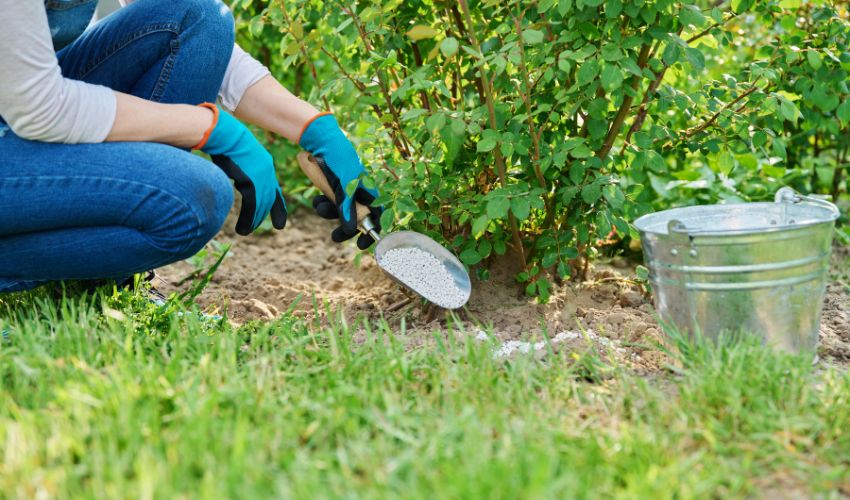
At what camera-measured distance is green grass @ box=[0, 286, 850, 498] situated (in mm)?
1389

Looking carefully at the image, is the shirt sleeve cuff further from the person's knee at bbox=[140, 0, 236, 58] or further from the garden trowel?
the garden trowel

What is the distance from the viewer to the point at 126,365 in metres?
1.70

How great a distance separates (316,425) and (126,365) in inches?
15.9

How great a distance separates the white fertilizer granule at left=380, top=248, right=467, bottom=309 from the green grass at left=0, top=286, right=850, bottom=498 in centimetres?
28

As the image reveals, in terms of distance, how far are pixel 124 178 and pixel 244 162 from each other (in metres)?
0.28

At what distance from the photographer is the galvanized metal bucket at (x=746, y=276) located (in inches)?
72.1

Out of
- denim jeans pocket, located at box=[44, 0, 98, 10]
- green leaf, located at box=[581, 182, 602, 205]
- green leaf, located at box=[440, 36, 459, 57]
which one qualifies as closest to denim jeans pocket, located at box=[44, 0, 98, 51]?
denim jeans pocket, located at box=[44, 0, 98, 10]

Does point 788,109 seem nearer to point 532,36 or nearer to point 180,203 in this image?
point 532,36

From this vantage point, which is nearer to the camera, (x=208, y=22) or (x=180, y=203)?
(x=180, y=203)

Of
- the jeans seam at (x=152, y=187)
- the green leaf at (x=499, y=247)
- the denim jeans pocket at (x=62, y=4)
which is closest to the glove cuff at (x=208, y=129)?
the jeans seam at (x=152, y=187)

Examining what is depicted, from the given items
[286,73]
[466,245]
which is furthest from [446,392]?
[286,73]

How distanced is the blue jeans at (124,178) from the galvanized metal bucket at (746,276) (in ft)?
3.37

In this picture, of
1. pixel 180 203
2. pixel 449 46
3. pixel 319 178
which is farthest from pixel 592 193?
pixel 180 203

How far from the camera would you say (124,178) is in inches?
78.3
